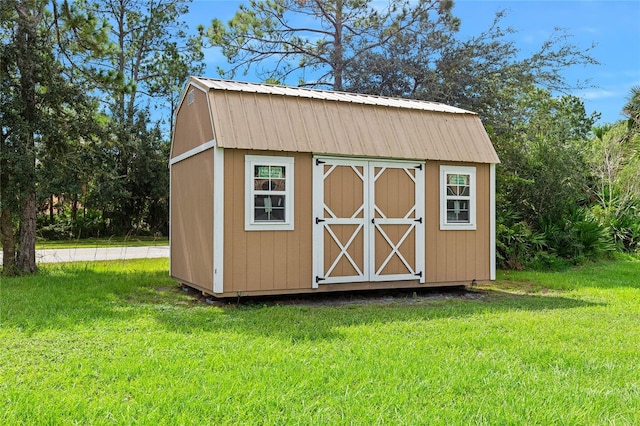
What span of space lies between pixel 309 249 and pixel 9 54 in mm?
6546

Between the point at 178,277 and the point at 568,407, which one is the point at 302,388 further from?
the point at 178,277

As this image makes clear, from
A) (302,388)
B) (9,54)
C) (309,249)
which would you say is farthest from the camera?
(9,54)

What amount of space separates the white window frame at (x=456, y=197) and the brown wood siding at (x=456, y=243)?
0.06 meters

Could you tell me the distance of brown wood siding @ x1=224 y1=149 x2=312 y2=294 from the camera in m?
7.29

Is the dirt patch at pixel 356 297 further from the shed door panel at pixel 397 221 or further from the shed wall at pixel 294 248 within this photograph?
the shed door panel at pixel 397 221

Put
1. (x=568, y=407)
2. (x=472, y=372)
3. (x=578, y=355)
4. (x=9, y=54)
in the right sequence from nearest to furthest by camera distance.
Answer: (x=568, y=407)
(x=472, y=372)
(x=578, y=355)
(x=9, y=54)

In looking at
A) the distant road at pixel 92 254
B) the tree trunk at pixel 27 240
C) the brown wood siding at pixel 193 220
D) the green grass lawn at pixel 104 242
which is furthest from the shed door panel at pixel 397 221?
the green grass lawn at pixel 104 242

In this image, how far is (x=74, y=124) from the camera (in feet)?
34.1

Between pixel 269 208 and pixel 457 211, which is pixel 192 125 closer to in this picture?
pixel 269 208

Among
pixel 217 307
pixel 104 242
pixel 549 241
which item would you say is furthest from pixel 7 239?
pixel 549 241

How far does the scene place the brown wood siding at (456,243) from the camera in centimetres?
865

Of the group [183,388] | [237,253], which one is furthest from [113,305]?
[183,388]

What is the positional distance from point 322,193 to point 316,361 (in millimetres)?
3723

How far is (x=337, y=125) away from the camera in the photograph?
26.7ft
